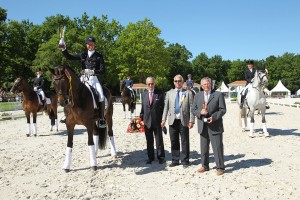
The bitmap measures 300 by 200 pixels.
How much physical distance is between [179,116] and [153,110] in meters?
0.78

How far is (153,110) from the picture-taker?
7.97 meters

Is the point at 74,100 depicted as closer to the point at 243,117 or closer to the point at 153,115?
the point at 153,115

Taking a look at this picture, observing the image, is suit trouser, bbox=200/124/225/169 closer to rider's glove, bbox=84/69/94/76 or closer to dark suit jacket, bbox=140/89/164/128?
dark suit jacket, bbox=140/89/164/128

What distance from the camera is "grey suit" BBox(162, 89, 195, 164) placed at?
24.6ft

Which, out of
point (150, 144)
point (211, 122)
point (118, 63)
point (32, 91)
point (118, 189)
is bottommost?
point (118, 189)

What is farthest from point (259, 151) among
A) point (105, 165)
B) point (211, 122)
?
point (105, 165)

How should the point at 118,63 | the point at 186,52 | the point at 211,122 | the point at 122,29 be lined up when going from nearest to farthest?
the point at 211,122
the point at 118,63
the point at 122,29
the point at 186,52

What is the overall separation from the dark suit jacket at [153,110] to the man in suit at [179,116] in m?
0.23

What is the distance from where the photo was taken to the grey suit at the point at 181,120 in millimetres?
7491

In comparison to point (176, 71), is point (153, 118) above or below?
below

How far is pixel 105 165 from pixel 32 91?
24.6ft

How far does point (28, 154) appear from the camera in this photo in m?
9.74

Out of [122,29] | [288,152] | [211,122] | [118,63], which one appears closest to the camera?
[211,122]

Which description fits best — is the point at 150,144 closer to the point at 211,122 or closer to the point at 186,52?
the point at 211,122
